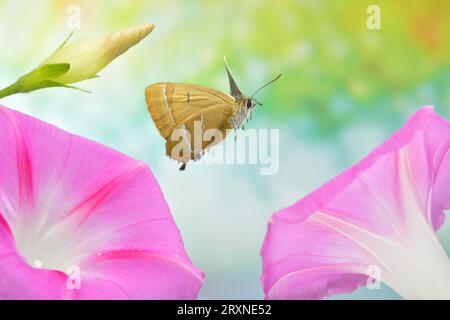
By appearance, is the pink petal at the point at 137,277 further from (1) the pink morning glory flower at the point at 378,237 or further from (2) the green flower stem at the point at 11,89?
(2) the green flower stem at the point at 11,89

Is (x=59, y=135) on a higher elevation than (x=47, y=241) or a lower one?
higher

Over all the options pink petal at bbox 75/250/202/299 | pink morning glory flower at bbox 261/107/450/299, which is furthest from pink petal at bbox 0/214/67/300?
pink morning glory flower at bbox 261/107/450/299

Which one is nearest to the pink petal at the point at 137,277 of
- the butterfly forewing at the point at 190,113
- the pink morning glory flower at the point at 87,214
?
the pink morning glory flower at the point at 87,214

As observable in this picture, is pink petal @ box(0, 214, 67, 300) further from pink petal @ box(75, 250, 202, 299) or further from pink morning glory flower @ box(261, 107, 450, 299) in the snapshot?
pink morning glory flower @ box(261, 107, 450, 299)

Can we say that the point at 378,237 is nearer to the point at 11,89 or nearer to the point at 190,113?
the point at 190,113

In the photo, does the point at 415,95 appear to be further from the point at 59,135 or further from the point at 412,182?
the point at 59,135

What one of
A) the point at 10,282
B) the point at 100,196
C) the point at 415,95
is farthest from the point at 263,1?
the point at 10,282
